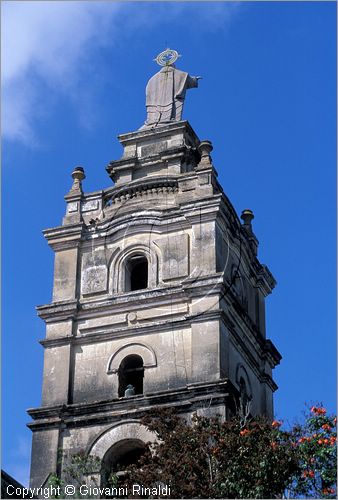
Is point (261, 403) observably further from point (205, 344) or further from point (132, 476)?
point (132, 476)

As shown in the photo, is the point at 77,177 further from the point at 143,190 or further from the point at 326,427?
the point at 326,427

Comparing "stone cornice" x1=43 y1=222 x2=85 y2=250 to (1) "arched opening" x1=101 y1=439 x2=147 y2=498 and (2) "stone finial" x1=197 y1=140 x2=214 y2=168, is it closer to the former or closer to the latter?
(2) "stone finial" x1=197 y1=140 x2=214 y2=168

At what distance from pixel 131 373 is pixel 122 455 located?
2.37 m

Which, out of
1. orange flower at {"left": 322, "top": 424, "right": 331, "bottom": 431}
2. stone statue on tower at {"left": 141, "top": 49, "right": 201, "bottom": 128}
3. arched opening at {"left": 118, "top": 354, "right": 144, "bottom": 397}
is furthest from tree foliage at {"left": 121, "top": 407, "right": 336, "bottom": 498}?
stone statue on tower at {"left": 141, "top": 49, "right": 201, "bottom": 128}

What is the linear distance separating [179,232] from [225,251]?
135cm

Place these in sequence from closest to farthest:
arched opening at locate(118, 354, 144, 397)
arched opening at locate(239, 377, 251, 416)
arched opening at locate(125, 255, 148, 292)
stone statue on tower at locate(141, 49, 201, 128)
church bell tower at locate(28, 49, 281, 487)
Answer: church bell tower at locate(28, 49, 281, 487) < arched opening at locate(239, 377, 251, 416) < arched opening at locate(118, 354, 144, 397) < arched opening at locate(125, 255, 148, 292) < stone statue on tower at locate(141, 49, 201, 128)

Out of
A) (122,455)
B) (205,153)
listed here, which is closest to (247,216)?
(205,153)

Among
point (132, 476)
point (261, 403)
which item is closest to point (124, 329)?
point (261, 403)

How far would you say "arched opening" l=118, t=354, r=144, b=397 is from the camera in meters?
34.3

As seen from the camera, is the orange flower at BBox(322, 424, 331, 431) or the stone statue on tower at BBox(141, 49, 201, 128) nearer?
the orange flower at BBox(322, 424, 331, 431)

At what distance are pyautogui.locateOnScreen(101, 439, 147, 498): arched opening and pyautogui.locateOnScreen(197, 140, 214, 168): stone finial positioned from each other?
804 centimetres

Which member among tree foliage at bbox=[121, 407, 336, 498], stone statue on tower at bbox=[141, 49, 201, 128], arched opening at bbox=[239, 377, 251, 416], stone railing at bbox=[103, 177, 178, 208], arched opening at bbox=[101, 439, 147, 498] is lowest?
tree foliage at bbox=[121, 407, 336, 498]

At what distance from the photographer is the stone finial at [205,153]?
36562mm

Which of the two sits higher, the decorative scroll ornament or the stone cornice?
the decorative scroll ornament
